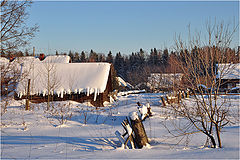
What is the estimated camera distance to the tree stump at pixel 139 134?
18.1ft

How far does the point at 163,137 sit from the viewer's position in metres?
6.39

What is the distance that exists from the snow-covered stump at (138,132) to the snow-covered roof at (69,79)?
10.9m

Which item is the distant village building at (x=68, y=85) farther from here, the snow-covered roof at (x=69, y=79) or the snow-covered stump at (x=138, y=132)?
the snow-covered stump at (x=138, y=132)

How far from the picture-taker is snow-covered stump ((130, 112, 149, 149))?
5.52m

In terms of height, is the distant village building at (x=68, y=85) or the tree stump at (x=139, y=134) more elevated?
the distant village building at (x=68, y=85)

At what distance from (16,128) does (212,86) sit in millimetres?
8134

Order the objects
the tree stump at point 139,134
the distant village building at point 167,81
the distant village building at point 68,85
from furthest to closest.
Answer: the distant village building at point 68,85, the distant village building at point 167,81, the tree stump at point 139,134

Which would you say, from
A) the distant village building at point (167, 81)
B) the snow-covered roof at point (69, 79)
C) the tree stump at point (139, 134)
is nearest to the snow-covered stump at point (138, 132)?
the tree stump at point (139, 134)

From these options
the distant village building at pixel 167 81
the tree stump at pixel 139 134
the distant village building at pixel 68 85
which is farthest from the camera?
the distant village building at pixel 68 85

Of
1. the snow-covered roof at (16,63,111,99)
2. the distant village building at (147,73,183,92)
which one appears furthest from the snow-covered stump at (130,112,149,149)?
the snow-covered roof at (16,63,111,99)

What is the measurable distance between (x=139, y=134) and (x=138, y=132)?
0.06 meters

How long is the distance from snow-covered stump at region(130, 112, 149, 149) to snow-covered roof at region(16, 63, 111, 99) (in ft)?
35.9

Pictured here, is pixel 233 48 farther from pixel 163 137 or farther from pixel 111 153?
pixel 111 153

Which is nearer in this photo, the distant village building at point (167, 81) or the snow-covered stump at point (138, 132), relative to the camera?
the snow-covered stump at point (138, 132)
